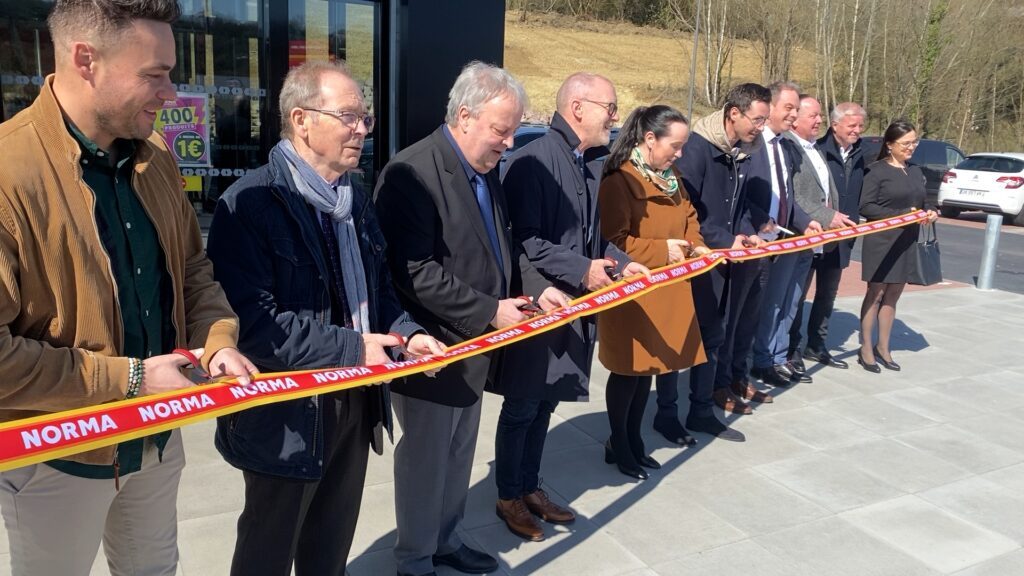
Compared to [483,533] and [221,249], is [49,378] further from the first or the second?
[483,533]

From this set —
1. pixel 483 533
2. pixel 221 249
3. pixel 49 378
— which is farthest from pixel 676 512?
pixel 49 378

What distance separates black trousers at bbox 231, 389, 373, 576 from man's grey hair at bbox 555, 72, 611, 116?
1.90 meters

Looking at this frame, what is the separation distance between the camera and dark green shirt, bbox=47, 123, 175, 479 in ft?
6.47

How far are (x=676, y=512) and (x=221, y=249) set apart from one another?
9.00 ft

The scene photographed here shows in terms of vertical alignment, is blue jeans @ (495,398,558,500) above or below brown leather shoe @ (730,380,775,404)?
above

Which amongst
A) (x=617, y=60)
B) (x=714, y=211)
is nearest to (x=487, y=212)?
(x=714, y=211)

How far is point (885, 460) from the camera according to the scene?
193 inches

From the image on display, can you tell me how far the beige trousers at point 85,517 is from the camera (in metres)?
1.97

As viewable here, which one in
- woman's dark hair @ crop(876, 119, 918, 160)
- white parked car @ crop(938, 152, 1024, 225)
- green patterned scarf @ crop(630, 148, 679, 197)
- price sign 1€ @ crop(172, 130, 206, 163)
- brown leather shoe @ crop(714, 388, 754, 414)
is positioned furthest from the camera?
white parked car @ crop(938, 152, 1024, 225)

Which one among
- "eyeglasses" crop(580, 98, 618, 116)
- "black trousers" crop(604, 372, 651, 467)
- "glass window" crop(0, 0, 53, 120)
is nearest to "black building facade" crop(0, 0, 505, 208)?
"glass window" crop(0, 0, 53, 120)

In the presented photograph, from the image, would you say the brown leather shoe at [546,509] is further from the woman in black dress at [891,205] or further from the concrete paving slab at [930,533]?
the woman in black dress at [891,205]

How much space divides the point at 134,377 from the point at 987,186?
20993 mm

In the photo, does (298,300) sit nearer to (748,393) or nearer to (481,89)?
(481,89)

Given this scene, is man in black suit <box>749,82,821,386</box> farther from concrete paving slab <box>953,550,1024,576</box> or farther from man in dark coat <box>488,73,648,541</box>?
concrete paving slab <box>953,550,1024,576</box>
